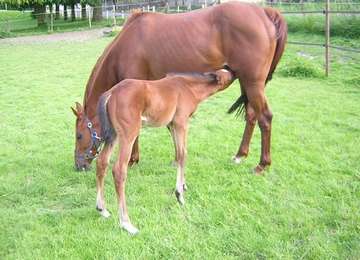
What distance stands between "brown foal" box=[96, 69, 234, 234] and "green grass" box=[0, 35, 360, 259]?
29cm

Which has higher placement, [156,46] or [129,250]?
[156,46]

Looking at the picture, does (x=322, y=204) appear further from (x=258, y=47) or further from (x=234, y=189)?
(x=258, y=47)

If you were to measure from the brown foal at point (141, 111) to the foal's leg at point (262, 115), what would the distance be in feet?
1.53

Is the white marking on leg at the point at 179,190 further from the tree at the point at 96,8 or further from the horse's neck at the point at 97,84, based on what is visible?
the tree at the point at 96,8

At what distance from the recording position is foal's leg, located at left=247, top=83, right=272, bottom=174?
4.42m

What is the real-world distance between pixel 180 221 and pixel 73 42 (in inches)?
655

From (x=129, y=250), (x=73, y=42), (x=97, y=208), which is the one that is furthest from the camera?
(x=73, y=42)

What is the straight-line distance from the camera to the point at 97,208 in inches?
143

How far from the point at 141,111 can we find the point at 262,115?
1577 mm

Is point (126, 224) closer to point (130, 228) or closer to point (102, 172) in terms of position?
point (130, 228)

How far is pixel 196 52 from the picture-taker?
14.5 ft

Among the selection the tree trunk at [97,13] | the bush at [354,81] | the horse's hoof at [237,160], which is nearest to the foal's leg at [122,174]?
the horse's hoof at [237,160]

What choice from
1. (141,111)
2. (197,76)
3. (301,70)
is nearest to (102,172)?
(141,111)

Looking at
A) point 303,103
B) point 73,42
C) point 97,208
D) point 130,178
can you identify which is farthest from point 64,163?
point 73,42
